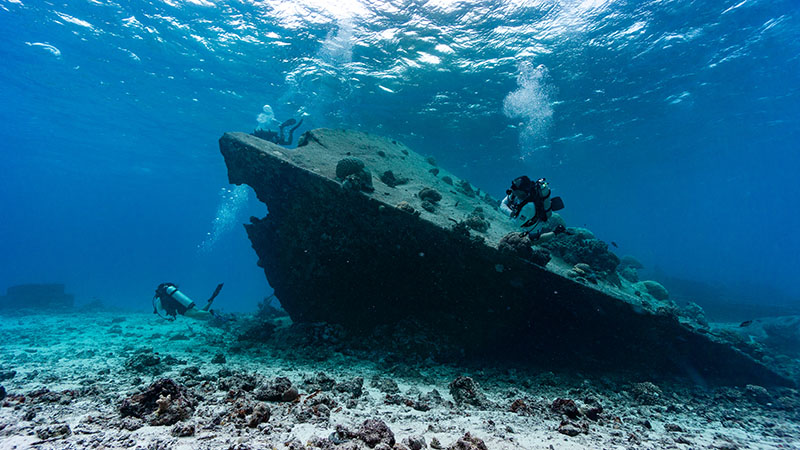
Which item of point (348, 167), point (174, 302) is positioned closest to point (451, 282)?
point (348, 167)

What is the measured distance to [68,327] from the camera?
15844 mm

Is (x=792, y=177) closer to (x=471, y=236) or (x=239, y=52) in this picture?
(x=471, y=236)

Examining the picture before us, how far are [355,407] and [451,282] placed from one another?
146 inches

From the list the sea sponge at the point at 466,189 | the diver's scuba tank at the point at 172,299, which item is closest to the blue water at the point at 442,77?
the sea sponge at the point at 466,189

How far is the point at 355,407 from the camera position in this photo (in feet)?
13.7

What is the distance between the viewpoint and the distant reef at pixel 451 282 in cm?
666

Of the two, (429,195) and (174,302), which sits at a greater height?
(429,195)

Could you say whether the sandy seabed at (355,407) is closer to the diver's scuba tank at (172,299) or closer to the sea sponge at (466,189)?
the diver's scuba tank at (172,299)

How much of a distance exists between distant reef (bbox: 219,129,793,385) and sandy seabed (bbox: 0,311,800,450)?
651 mm

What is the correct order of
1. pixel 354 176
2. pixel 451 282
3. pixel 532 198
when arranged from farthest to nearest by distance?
pixel 354 176 → pixel 451 282 → pixel 532 198

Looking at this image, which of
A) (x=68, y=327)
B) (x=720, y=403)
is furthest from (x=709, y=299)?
(x=68, y=327)

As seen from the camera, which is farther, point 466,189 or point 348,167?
point 466,189

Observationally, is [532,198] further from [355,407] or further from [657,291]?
[657,291]

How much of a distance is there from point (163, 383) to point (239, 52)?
20466 mm
